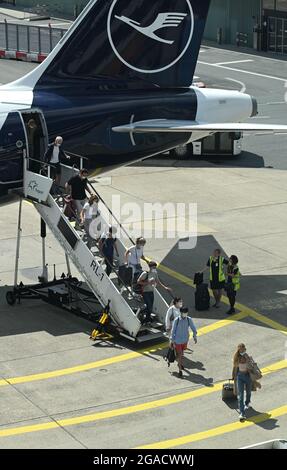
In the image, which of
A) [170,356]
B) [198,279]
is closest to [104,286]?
[198,279]

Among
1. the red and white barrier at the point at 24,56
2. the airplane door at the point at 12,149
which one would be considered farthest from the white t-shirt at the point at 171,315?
the red and white barrier at the point at 24,56

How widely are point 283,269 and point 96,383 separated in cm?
1024

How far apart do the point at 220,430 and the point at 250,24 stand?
2403 inches

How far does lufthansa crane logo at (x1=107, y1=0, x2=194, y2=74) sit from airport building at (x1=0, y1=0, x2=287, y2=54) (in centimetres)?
4564

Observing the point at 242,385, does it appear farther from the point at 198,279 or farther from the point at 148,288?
the point at 198,279

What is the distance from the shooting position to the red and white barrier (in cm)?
7450

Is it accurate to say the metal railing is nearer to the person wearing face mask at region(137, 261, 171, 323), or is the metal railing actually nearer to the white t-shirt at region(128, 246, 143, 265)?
the white t-shirt at region(128, 246, 143, 265)

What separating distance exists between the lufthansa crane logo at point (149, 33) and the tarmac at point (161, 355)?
6.38m

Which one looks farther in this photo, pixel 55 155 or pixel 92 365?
pixel 55 155

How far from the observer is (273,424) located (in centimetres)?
2461

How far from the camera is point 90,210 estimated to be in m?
31.2

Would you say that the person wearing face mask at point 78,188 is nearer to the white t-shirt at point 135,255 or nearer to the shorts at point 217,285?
the white t-shirt at point 135,255

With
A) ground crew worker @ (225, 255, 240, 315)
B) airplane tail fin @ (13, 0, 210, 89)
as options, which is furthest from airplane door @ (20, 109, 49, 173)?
ground crew worker @ (225, 255, 240, 315)
